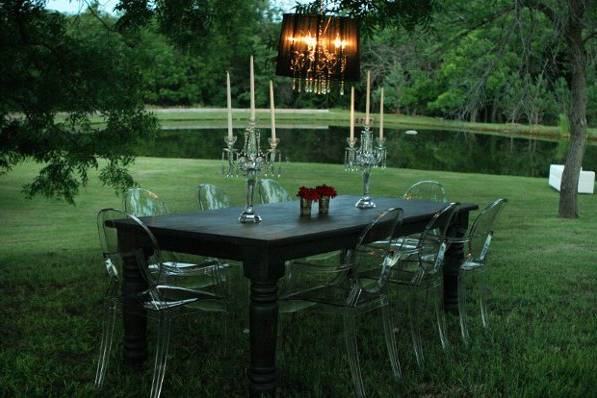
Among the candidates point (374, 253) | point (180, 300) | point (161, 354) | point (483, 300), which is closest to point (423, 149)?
point (483, 300)

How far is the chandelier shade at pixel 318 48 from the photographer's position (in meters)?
4.93

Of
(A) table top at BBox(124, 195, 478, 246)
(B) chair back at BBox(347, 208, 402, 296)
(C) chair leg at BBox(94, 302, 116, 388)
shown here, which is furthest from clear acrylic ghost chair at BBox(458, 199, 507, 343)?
(C) chair leg at BBox(94, 302, 116, 388)

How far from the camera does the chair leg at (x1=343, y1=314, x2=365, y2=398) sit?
3.61 meters

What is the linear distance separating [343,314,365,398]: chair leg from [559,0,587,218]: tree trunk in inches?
284

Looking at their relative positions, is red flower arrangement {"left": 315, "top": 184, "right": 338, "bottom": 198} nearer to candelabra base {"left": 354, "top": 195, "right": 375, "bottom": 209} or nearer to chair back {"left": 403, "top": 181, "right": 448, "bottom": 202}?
candelabra base {"left": 354, "top": 195, "right": 375, "bottom": 209}

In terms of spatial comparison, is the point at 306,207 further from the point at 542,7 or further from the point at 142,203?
the point at 542,7

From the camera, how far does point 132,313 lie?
13.0 ft

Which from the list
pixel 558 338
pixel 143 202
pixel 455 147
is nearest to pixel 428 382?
pixel 558 338

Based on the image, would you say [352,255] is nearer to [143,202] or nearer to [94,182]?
[143,202]

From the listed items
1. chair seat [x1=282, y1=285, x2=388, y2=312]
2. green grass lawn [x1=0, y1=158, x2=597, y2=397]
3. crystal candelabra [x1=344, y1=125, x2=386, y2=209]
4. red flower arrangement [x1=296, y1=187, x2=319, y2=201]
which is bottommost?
green grass lawn [x1=0, y1=158, x2=597, y2=397]

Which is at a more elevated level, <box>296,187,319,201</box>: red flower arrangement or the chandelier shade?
the chandelier shade

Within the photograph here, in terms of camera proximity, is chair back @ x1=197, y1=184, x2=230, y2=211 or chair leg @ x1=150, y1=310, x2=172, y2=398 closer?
chair leg @ x1=150, y1=310, x2=172, y2=398

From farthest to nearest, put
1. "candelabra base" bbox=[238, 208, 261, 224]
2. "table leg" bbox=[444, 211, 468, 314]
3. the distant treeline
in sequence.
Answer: the distant treeline
"table leg" bbox=[444, 211, 468, 314]
"candelabra base" bbox=[238, 208, 261, 224]

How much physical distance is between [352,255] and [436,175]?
13.7 metres
